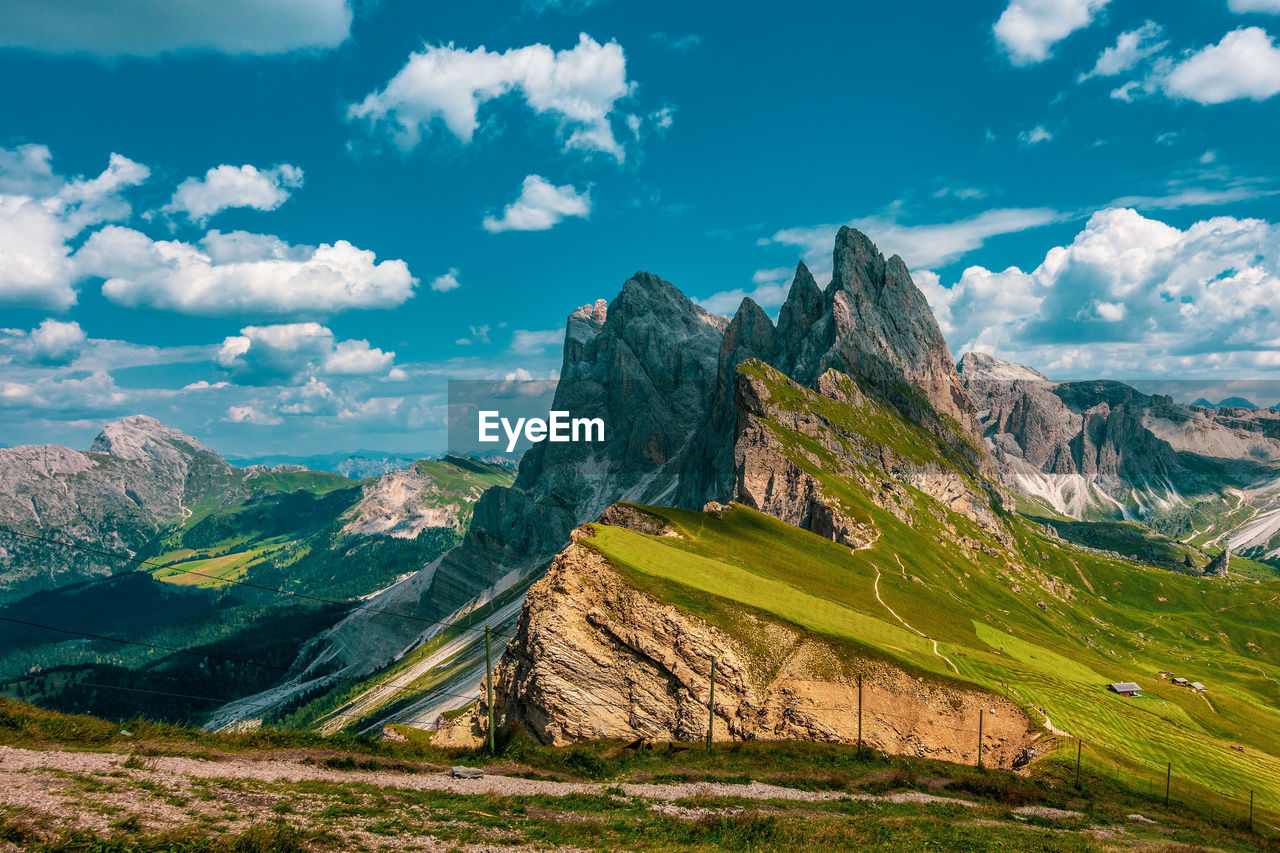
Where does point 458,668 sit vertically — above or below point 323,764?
below

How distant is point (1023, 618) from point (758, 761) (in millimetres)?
121620

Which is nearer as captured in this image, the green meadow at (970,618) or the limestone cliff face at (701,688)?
the limestone cliff face at (701,688)

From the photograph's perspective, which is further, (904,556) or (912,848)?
(904,556)

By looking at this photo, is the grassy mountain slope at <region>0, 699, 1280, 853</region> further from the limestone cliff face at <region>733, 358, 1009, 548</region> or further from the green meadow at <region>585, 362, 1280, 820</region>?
the limestone cliff face at <region>733, 358, 1009, 548</region>

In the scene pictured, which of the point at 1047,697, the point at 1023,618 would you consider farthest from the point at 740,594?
the point at 1023,618

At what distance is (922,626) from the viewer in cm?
8700

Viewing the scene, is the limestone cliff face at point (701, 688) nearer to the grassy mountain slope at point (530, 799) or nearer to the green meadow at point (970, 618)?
the green meadow at point (970, 618)

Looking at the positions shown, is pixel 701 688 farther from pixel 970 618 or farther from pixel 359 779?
pixel 970 618

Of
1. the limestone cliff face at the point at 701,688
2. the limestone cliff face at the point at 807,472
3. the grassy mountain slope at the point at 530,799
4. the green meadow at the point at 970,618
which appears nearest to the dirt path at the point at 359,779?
the grassy mountain slope at the point at 530,799

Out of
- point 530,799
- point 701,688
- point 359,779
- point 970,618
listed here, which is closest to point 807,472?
point 970,618

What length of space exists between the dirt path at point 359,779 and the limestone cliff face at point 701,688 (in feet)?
39.7

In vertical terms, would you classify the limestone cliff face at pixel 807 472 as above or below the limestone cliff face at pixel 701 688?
above

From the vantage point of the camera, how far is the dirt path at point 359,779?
1076 inches

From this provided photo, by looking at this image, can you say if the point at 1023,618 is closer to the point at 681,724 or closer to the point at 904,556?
the point at 904,556
